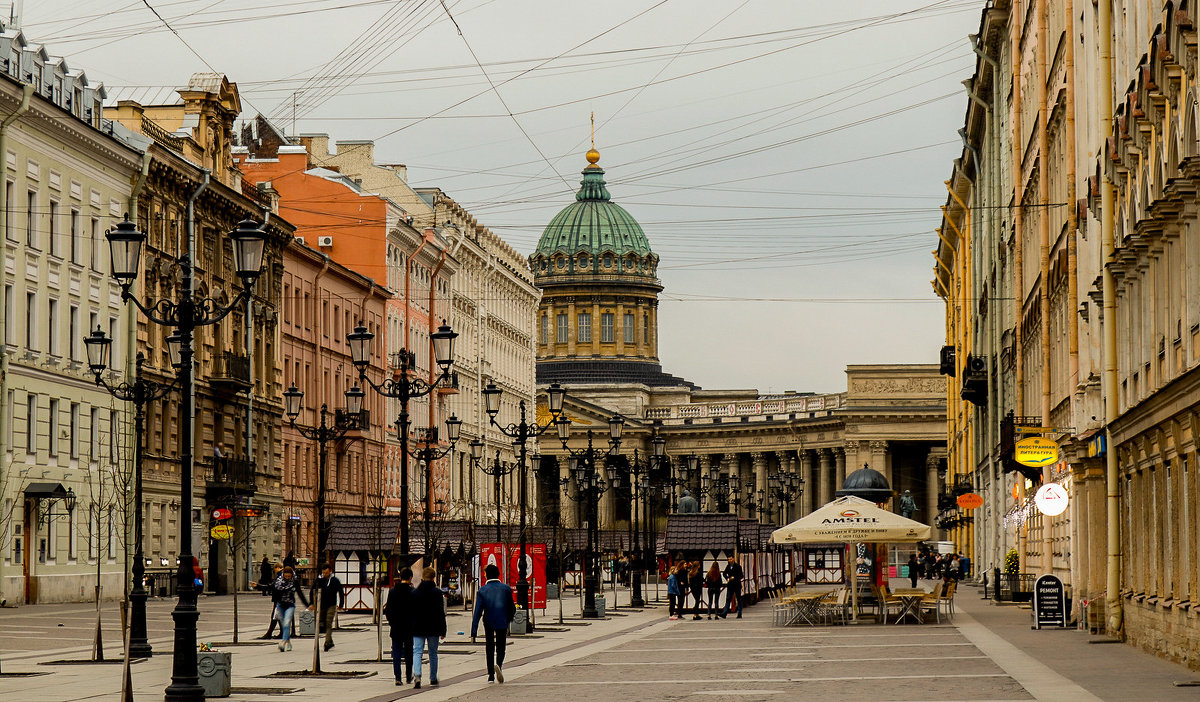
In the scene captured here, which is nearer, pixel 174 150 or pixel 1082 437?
pixel 1082 437

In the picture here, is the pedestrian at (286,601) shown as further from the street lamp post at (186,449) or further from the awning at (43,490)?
the awning at (43,490)

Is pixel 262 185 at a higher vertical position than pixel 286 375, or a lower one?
higher

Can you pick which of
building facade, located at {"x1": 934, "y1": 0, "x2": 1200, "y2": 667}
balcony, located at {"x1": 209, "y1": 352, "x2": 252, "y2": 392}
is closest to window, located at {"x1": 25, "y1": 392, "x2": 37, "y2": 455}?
balcony, located at {"x1": 209, "y1": 352, "x2": 252, "y2": 392}

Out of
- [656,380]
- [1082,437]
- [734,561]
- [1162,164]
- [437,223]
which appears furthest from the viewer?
[656,380]

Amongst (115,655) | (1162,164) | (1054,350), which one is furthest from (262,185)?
(1162,164)

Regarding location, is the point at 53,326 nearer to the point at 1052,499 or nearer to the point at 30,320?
the point at 30,320

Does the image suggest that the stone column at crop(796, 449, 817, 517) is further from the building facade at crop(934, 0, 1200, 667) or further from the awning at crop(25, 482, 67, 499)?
the awning at crop(25, 482, 67, 499)

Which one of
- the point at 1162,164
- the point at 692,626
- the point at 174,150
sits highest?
the point at 174,150

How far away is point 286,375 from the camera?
257 feet

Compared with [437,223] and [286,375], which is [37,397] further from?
[437,223]

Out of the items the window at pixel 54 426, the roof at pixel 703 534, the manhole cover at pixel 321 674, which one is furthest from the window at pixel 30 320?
the manhole cover at pixel 321 674

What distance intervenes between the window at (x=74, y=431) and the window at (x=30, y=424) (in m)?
3.15

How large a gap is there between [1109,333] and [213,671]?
50.9 ft

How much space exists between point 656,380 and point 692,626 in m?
150
